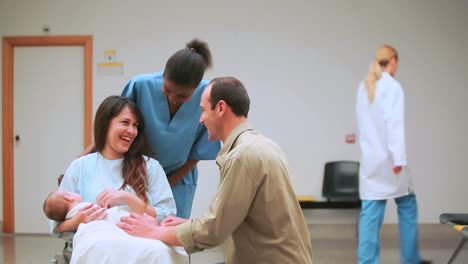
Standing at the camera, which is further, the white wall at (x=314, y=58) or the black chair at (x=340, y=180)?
the white wall at (x=314, y=58)

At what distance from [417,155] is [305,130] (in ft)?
3.95

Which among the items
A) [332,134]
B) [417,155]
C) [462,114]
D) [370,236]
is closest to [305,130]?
[332,134]

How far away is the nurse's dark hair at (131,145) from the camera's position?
6.20 ft

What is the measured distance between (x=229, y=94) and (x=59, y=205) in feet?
2.43

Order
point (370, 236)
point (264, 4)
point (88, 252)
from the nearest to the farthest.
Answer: point (88, 252), point (370, 236), point (264, 4)

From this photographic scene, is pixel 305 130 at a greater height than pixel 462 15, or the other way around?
pixel 462 15

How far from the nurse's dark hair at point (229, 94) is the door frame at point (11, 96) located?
3.80 meters

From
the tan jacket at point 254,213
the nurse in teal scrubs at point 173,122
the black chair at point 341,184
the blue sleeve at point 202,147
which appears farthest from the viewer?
the black chair at point 341,184

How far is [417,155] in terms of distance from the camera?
507 centimetres

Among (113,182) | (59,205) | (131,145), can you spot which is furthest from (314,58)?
(59,205)

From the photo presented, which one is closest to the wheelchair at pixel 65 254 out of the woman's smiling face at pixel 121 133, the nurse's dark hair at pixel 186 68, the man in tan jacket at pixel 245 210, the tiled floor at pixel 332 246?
the man in tan jacket at pixel 245 210

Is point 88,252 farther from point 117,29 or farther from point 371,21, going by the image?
point 371,21

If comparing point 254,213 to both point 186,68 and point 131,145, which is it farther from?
point 131,145

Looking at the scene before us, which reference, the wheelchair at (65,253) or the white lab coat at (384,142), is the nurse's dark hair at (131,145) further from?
the white lab coat at (384,142)
